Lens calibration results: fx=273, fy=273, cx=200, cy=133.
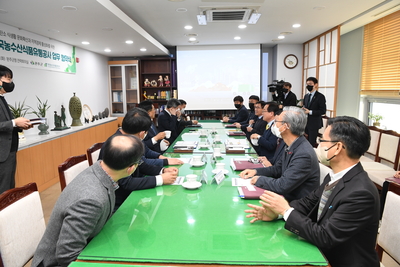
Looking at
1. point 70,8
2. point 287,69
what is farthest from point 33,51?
point 287,69

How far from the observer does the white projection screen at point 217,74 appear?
838 cm

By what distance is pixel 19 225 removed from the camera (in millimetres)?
1382

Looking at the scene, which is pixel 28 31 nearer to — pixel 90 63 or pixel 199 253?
pixel 90 63

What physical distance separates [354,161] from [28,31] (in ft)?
17.9

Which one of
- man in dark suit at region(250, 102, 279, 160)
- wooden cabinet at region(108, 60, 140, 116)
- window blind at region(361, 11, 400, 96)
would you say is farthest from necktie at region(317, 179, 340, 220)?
wooden cabinet at region(108, 60, 140, 116)

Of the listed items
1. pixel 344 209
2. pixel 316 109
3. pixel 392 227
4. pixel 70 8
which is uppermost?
pixel 70 8

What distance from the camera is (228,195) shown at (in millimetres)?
1815

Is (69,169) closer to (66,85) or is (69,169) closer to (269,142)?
(269,142)

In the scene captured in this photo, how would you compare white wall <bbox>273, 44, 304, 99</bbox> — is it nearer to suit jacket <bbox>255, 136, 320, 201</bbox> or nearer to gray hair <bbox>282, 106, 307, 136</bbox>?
gray hair <bbox>282, 106, 307, 136</bbox>

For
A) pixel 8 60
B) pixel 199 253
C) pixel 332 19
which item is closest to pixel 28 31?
pixel 8 60

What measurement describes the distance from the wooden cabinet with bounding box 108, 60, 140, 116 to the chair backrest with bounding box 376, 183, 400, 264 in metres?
7.73

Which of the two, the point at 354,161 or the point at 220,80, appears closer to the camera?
the point at 354,161

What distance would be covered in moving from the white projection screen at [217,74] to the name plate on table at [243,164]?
617 cm

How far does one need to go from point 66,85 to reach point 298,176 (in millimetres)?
5751
